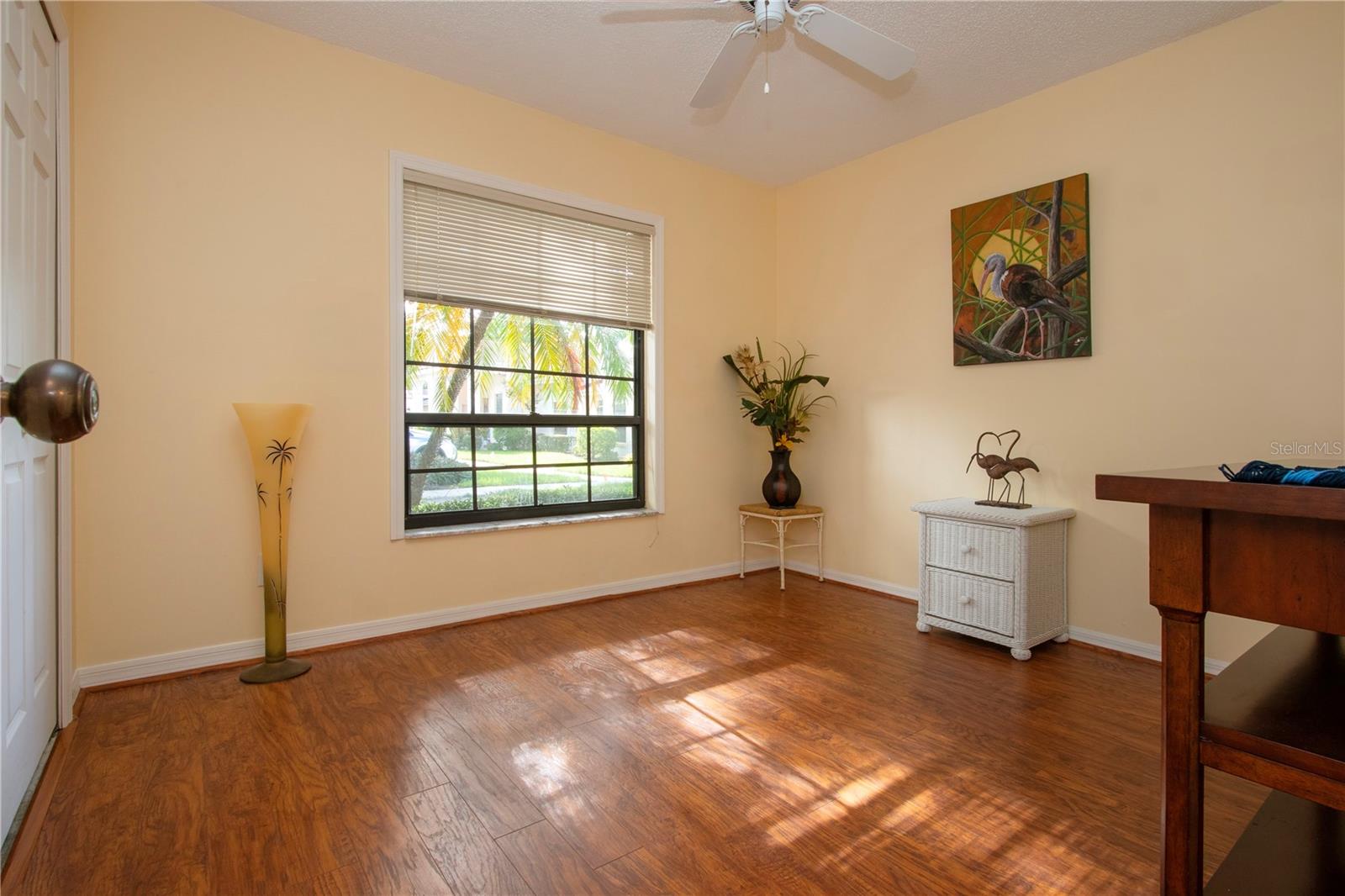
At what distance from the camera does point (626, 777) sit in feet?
6.26

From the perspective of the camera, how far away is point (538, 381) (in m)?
3.79

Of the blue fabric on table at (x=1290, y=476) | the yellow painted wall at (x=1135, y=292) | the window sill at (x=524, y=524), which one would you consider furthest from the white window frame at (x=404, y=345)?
the blue fabric on table at (x=1290, y=476)

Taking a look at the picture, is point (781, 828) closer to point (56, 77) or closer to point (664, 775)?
point (664, 775)

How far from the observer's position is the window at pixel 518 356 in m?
3.38

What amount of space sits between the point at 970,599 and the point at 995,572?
0.18 m

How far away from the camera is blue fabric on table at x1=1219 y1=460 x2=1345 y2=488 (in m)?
0.94

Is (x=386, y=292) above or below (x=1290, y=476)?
above

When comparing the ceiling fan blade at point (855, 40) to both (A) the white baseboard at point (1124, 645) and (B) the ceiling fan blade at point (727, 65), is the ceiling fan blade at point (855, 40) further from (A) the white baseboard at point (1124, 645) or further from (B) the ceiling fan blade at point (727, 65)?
(A) the white baseboard at point (1124, 645)

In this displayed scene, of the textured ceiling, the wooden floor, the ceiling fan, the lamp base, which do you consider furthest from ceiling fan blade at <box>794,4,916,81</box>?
the lamp base

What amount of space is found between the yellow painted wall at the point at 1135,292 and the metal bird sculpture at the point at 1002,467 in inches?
2.6

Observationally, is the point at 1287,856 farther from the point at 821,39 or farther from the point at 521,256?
the point at 521,256

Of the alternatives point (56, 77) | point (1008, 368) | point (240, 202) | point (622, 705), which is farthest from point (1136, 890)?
point (56, 77)

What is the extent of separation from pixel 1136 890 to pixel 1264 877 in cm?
23

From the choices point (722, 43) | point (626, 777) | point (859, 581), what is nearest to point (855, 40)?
point (722, 43)
